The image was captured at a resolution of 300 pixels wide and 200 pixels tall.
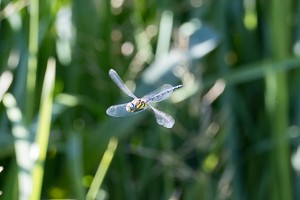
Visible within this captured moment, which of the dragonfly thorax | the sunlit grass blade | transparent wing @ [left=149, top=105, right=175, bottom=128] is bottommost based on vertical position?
transparent wing @ [left=149, top=105, right=175, bottom=128]

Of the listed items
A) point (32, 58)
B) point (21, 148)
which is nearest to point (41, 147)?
point (21, 148)

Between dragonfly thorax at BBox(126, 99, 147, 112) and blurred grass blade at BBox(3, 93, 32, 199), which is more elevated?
blurred grass blade at BBox(3, 93, 32, 199)

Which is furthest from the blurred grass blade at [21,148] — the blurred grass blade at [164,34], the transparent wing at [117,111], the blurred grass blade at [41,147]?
the blurred grass blade at [164,34]

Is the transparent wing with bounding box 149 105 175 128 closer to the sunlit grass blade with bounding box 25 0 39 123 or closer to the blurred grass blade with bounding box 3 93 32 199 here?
the blurred grass blade with bounding box 3 93 32 199

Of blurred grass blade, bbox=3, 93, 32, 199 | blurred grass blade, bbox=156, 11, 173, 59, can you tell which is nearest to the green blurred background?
blurred grass blade, bbox=156, 11, 173, 59

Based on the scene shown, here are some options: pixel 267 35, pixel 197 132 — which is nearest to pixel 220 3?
pixel 267 35

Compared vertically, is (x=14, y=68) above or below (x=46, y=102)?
above

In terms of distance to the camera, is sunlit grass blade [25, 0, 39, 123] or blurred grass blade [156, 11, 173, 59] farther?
blurred grass blade [156, 11, 173, 59]

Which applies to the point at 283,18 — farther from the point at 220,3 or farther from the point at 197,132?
the point at 197,132
